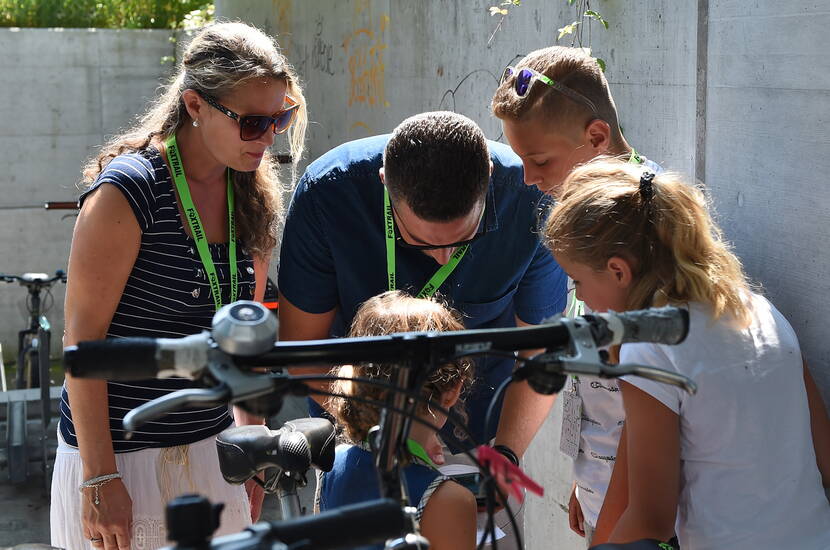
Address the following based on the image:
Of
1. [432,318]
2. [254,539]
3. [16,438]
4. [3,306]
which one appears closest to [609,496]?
[432,318]

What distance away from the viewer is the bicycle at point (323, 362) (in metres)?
1.20

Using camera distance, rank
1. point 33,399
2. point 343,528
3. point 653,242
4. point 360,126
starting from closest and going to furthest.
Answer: point 343,528 < point 653,242 < point 33,399 < point 360,126

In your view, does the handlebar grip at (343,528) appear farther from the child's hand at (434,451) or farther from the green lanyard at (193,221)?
the green lanyard at (193,221)

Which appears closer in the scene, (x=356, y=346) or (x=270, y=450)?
(x=356, y=346)

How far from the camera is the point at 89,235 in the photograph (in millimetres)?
2502

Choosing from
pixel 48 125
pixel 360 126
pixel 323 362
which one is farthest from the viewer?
pixel 48 125

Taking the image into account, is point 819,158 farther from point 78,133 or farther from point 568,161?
point 78,133

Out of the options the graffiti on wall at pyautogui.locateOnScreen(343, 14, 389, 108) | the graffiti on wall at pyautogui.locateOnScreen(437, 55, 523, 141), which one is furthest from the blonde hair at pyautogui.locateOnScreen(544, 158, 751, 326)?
the graffiti on wall at pyautogui.locateOnScreen(343, 14, 389, 108)

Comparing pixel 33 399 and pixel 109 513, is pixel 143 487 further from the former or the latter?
pixel 33 399

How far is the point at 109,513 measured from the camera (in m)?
2.56

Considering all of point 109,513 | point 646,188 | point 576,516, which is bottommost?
point 576,516

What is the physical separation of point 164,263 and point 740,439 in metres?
1.49

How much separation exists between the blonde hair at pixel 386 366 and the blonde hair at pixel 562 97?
0.65 m

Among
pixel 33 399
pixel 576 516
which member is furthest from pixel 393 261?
pixel 33 399
